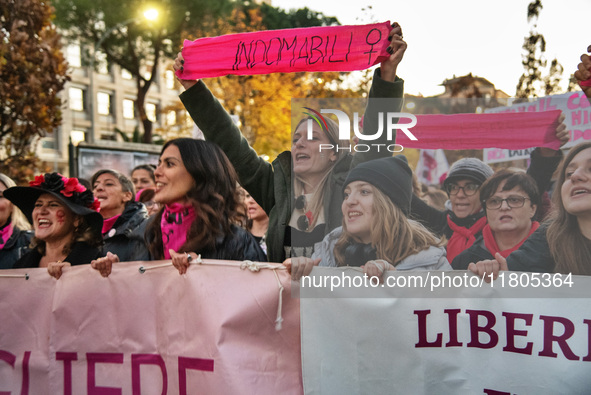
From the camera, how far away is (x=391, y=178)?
2.34 meters

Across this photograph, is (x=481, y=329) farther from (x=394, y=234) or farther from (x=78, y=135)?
(x=78, y=135)

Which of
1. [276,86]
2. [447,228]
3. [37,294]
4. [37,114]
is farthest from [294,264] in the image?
[276,86]

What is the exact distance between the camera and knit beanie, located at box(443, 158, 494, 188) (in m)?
2.35

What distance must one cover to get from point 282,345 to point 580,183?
1391 mm

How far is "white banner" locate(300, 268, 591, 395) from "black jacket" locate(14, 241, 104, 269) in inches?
54.0

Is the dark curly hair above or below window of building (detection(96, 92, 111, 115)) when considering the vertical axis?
below

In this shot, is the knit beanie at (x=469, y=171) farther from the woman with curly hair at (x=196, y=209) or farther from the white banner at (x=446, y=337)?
the woman with curly hair at (x=196, y=209)

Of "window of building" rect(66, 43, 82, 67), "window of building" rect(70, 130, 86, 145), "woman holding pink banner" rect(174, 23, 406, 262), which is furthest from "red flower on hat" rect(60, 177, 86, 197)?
"window of building" rect(70, 130, 86, 145)

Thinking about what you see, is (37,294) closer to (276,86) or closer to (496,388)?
(496,388)

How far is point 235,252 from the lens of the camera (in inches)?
109

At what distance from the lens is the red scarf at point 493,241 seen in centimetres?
220

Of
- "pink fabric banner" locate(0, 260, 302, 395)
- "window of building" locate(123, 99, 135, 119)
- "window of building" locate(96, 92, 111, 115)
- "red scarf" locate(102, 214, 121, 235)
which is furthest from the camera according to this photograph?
"window of building" locate(123, 99, 135, 119)

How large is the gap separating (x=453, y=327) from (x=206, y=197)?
1.37m

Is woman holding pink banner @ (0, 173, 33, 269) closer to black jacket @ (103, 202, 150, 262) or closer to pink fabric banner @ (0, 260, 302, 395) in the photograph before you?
black jacket @ (103, 202, 150, 262)
